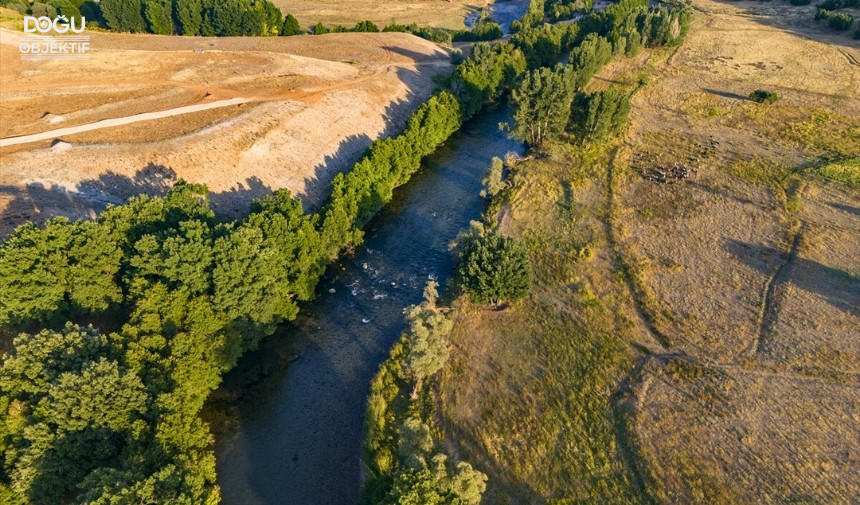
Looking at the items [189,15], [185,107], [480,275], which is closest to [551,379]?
[480,275]

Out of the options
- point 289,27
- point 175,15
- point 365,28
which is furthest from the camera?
point 289,27

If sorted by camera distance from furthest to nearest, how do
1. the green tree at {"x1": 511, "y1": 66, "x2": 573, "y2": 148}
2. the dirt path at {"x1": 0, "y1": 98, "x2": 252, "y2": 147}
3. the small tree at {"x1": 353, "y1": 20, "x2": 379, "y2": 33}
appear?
the small tree at {"x1": 353, "y1": 20, "x2": 379, "y2": 33} → the green tree at {"x1": 511, "y1": 66, "x2": 573, "y2": 148} → the dirt path at {"x1": 0, "y1": 98, "x2": 252, "y2": 147}

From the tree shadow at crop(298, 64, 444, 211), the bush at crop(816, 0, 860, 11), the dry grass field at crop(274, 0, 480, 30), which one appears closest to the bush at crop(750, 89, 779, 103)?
the tree shadow at crop(298, 64, 444, 211)

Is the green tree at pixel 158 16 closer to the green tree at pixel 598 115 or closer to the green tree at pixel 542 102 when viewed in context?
the green tree at pixel 542 102

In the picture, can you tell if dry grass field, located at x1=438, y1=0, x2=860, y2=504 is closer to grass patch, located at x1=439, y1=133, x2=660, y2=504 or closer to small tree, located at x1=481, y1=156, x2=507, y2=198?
grass patch, located at x1=439, y1=133, x2=660, y2=504

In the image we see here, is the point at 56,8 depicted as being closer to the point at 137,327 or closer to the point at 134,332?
the point at 137,327

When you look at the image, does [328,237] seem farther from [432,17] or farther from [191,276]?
[432,17]

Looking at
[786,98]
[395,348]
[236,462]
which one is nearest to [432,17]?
[786,98]
